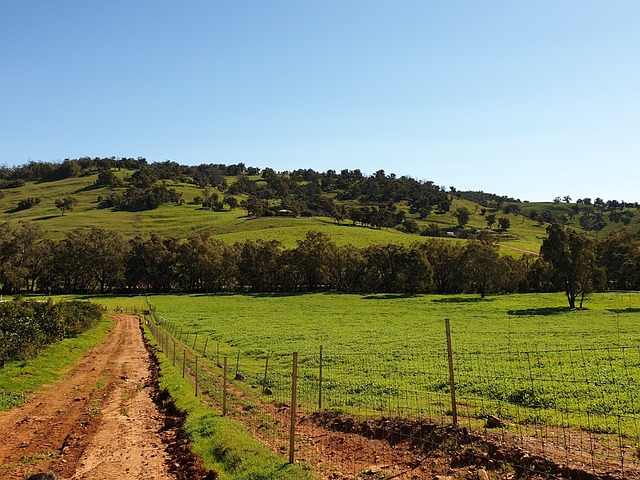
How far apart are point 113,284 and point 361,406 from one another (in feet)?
378

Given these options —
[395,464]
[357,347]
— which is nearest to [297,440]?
[395,464]

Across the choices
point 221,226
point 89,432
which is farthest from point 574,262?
point 221,226

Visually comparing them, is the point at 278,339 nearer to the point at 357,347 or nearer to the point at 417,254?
the point at 357,347

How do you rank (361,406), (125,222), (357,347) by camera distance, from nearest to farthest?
1. (361,406)
2. (357,347)
3. (125,222)

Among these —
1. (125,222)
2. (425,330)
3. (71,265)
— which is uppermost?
(125,222)

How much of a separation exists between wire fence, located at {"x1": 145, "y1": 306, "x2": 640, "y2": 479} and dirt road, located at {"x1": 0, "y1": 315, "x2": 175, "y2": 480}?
284 cm

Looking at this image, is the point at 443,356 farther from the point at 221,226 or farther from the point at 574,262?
the point at 221,226

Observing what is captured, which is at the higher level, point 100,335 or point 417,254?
point 417,254

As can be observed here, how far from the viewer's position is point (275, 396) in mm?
19828

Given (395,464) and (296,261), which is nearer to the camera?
(395,464)

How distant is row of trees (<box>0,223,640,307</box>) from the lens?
10369cm

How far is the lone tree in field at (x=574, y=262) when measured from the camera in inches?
2857

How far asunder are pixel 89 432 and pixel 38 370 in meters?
11.9

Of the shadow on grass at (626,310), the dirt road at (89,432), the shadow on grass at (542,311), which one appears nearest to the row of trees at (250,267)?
the shadow on grass at (542,311)
